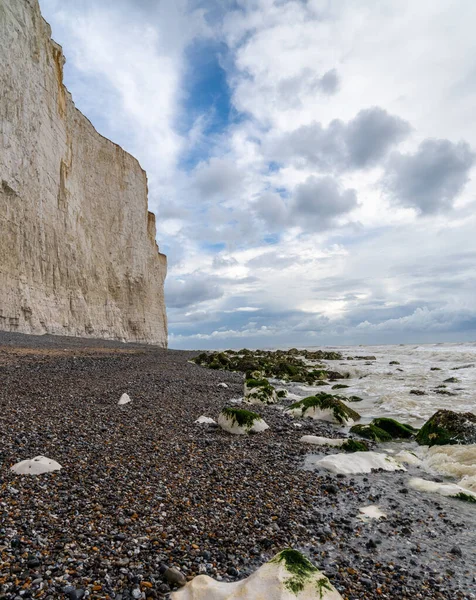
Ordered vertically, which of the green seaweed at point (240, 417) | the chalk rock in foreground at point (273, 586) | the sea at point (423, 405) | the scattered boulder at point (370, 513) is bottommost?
the sea at point (423, 405)

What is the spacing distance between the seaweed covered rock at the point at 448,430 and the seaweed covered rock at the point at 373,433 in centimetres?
66

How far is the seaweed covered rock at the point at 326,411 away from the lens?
31.5 feet

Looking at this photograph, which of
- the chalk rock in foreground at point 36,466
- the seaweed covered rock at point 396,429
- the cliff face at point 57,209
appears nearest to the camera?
the chalk rock in foreground at point 36,466

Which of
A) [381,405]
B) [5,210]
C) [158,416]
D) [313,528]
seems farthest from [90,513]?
[5,210]

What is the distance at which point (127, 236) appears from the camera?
45000 mm

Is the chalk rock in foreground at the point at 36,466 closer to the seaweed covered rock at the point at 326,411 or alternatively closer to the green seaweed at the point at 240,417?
the green seaweed at the point at 240,417

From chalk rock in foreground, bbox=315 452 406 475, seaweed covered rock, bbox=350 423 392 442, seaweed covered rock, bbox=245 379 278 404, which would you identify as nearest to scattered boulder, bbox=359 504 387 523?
chalk rock in foreground, bbox=315 452 406 475

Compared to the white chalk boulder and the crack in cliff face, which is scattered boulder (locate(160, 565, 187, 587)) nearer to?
the white chalk boulder

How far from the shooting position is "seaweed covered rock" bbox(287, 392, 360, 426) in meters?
9.59

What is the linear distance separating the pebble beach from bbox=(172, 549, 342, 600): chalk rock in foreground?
0.28 m

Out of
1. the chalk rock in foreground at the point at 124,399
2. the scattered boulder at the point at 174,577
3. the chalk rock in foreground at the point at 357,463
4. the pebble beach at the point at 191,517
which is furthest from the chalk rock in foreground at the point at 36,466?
the chalk rock in foreground at the point at 124,399

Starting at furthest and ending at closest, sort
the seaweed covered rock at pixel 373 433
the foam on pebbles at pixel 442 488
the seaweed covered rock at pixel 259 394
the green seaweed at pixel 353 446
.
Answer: the seaweed covered rock at pixel 259 394 → the seaweed covered rock at pixel 373 433 → the green seaweed at pixel 353 446 → the foam on pebbles at pixel 442 488

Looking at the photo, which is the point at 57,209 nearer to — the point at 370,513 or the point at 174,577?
the point at 370,513

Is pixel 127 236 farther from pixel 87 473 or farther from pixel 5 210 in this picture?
pixel 87 473
